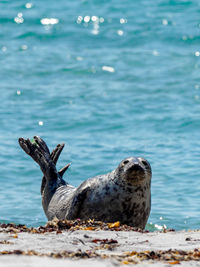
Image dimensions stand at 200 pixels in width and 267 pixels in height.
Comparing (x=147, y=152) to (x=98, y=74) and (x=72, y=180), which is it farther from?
(x=98, y=74)

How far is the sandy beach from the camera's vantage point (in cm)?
362

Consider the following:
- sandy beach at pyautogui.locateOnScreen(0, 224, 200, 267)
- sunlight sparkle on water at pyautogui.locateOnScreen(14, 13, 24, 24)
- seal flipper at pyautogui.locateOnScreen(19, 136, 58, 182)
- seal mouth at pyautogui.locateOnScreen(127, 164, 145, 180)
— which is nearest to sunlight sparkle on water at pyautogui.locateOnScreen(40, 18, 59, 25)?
sunlight sparkle on water at pyautogui.locateOnScreen(14, 13, 24, 24)

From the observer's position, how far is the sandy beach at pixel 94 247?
11.9ft

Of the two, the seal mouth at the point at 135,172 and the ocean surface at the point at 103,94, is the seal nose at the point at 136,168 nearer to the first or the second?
the seal mouth at the point at 135,172

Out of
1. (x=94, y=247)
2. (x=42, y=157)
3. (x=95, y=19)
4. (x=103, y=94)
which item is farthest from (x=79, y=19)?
(x=94, y=247)

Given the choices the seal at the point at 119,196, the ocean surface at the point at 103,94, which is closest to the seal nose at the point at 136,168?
the seal at the point at 119,196

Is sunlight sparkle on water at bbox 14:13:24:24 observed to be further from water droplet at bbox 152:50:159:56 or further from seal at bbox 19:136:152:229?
seal at bbox 19:136:152:229

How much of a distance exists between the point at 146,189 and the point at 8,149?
5348mm

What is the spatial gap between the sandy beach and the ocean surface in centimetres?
266

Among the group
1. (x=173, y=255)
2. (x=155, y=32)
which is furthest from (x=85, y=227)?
(x=155, y=32)

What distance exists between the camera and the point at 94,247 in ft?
14.3

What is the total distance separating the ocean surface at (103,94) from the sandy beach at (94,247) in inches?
105

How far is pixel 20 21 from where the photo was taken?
18.5 meters

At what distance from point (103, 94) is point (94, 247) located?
922 cm
